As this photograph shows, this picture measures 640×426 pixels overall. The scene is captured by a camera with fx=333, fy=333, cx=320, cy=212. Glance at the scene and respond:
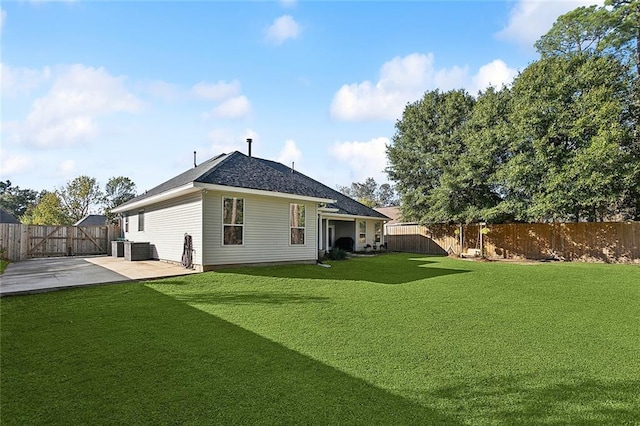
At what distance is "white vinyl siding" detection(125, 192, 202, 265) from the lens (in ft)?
32.1

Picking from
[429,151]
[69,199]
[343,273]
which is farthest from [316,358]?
[69,199]

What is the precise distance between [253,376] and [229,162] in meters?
9.21

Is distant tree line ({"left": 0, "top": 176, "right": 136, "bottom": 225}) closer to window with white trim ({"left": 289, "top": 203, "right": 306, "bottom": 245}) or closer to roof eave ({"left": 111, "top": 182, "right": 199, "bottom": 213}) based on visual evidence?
roof eave ({"left": 111, "top": 182, "right": 199, "bottom": 213})

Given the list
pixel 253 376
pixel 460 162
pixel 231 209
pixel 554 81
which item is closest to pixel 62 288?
pixel 231 209

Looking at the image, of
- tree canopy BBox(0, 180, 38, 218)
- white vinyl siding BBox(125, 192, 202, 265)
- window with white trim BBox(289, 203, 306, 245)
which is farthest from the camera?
tree canopy BBox(0, 180, 38, 218)

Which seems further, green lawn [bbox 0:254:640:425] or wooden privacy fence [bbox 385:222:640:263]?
wooden privacy fence [bbox 385:222:640:263]

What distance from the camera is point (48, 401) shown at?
2701 mm

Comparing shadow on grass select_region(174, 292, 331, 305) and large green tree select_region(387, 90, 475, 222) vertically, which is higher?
large green tree select_region(387, 90, 475, 222)

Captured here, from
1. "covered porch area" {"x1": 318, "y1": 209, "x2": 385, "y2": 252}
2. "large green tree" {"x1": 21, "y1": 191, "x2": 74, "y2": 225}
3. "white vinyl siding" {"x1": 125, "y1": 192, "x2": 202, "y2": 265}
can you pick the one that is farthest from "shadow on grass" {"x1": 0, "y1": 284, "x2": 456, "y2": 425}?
"large green tree" {"x1": 21, "y1": 191, "x2": 74, "y2": 225}

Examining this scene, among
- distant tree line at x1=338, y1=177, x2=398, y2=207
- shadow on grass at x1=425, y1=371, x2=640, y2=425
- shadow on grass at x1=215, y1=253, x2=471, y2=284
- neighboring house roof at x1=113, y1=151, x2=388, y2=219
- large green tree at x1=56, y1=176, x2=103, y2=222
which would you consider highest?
distant tree line at x1=338, y1=177, x2=398, y2=207

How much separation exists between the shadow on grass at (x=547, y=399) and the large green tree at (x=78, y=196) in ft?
132

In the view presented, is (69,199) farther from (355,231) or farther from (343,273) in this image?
(343,273)

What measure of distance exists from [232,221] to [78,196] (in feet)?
107

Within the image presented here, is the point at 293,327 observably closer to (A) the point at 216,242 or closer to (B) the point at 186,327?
(B) the point at 186,327
